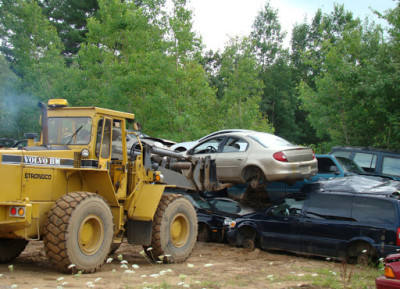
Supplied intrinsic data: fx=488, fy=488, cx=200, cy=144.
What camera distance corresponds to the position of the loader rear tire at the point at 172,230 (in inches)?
369

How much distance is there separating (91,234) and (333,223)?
5248 mm

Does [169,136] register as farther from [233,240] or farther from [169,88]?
[233,240]

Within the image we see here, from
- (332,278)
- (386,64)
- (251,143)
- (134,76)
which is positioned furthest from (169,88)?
(332,278)

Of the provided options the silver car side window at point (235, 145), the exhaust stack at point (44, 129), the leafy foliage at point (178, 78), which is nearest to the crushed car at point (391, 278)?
the exhaust stack at point (44, 129)

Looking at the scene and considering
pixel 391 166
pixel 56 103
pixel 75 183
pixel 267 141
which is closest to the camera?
pixel 75 183

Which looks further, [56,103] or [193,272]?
[56,103]

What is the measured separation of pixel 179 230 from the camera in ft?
32.7

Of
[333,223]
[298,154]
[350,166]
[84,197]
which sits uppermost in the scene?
[298,154]

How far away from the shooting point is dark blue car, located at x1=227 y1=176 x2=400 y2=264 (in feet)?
32.1

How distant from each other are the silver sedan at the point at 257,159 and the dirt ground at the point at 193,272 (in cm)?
177

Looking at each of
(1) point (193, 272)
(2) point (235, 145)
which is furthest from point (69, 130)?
(2) point (235, 145)

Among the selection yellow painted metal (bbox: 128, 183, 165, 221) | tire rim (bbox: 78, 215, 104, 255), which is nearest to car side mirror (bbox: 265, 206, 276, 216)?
yellow painted metal (bbox: 128, 183, 165, 221)

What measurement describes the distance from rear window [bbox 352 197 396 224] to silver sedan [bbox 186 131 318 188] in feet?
5.12

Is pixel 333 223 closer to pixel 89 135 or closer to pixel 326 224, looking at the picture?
pixel 326 224
